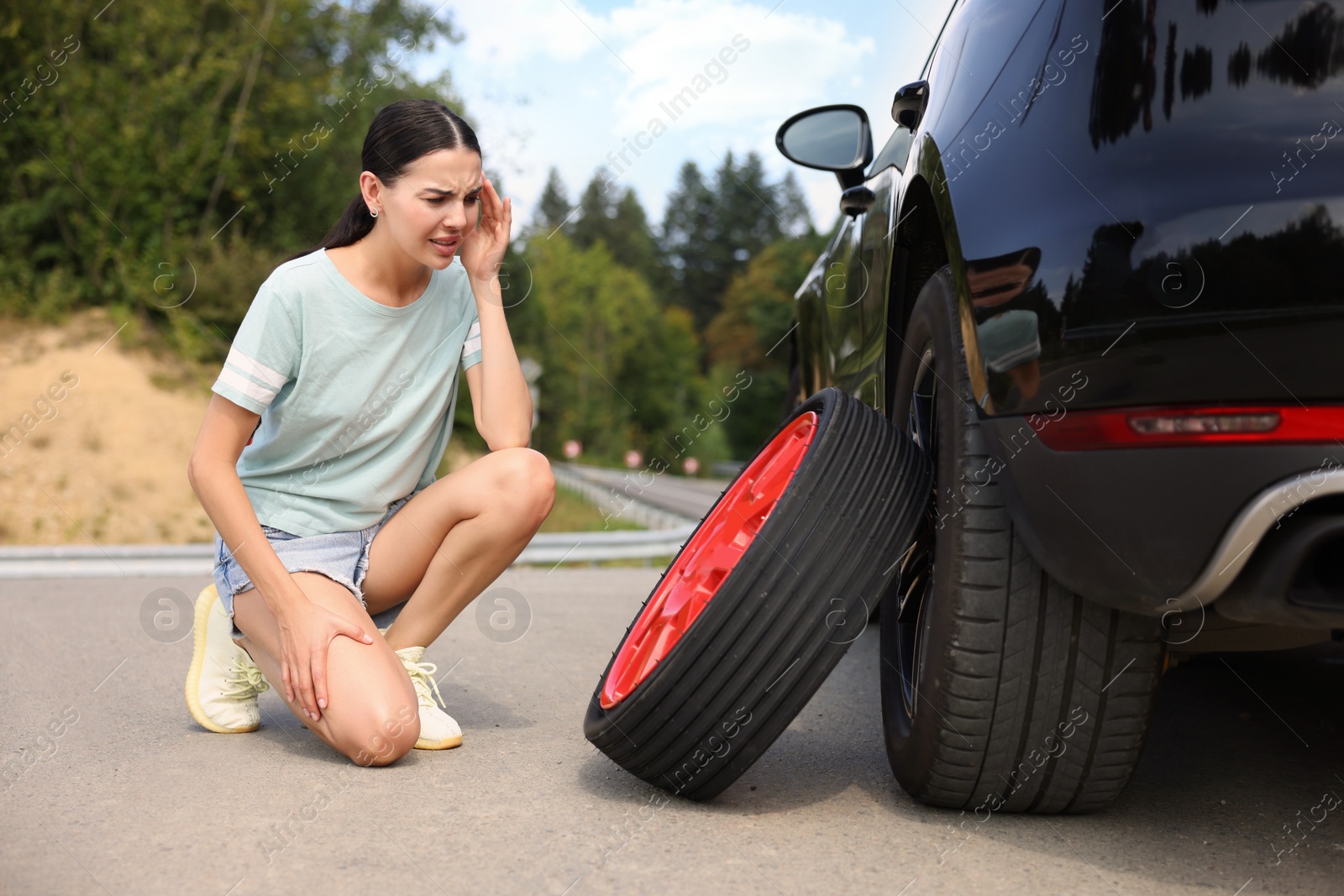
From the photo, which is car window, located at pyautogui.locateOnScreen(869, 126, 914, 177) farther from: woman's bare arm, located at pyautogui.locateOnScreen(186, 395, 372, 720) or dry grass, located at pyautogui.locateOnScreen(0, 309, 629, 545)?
dry grass, located at pyautogui.locateOnScreen(0, 309, 629, 545)

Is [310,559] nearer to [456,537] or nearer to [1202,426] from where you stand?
[456,537]

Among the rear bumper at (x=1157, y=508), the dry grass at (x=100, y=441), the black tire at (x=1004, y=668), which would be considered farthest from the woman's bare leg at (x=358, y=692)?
the dry grass at (x=100, y=441)

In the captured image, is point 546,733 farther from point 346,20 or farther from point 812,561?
point 346,20

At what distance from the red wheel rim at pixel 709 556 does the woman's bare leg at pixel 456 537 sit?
0.53m

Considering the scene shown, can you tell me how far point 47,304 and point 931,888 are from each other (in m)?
20.1

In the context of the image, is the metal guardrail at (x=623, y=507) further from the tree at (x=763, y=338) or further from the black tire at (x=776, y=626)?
the tree at (x=763, y=338)

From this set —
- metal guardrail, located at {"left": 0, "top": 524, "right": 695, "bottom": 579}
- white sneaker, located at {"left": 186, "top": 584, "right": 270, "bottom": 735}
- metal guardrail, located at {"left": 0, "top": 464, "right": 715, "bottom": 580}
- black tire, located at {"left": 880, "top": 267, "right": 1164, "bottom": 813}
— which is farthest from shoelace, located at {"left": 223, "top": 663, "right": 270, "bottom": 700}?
metal guardrail, located at {"left": 0, "top": 464, "right": 715, "bottom": 580}

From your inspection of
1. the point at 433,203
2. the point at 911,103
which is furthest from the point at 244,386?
the point at 911,103

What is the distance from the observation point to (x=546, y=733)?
9.50 ft

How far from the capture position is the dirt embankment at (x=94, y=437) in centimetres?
1534

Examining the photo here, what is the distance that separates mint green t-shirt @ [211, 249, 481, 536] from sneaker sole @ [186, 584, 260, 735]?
12.4 inches

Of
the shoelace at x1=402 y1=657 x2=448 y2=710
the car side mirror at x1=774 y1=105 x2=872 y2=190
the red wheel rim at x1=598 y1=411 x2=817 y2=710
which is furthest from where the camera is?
the car side mirror at x1=774 y1=105 x2=872 y2=190

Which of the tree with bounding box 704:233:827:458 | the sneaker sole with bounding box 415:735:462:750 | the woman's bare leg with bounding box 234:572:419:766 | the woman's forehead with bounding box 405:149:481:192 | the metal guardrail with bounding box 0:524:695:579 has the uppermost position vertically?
the woman's forehead with bounding box 405:149:481:192

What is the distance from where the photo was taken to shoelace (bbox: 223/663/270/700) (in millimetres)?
2875
